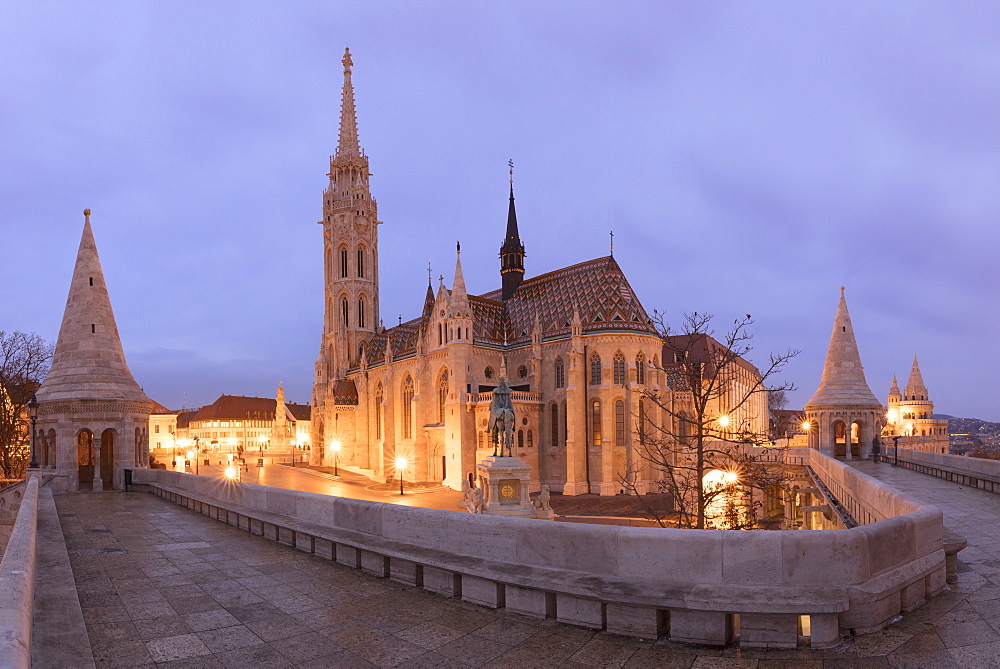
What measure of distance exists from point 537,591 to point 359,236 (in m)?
61.9

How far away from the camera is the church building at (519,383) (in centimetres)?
4047

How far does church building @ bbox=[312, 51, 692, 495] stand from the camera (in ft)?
133

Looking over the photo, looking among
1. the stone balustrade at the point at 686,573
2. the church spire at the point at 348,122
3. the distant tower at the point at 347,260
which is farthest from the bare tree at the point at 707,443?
the church spire at the point at 348,122

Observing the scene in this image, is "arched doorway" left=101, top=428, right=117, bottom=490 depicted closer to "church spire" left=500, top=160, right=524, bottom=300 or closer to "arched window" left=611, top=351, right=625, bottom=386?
"arched window" left=611, top=351, right=625, bottom=386

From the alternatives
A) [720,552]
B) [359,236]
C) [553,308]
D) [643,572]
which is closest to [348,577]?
[643,572]

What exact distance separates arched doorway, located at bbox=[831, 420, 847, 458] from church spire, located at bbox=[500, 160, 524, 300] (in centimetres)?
2755

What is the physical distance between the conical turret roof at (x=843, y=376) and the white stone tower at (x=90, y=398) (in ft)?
103

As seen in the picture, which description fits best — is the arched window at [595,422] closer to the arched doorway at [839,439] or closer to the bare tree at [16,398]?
the arched doorway at [839,439]

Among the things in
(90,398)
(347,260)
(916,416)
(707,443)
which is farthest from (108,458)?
(916,416)

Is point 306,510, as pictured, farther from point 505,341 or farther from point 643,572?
point 505,341

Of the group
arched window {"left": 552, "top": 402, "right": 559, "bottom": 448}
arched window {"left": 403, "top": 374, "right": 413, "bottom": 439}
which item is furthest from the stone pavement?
arched window {"left": 403, "top": 374, "right": 413, "bottom": 439}

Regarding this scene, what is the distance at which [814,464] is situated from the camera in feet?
74.7

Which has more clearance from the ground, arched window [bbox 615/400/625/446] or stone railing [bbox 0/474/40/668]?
stone railing [bbox 0/474/40/668]

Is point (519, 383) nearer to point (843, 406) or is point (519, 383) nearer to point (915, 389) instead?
point (843, 406)
